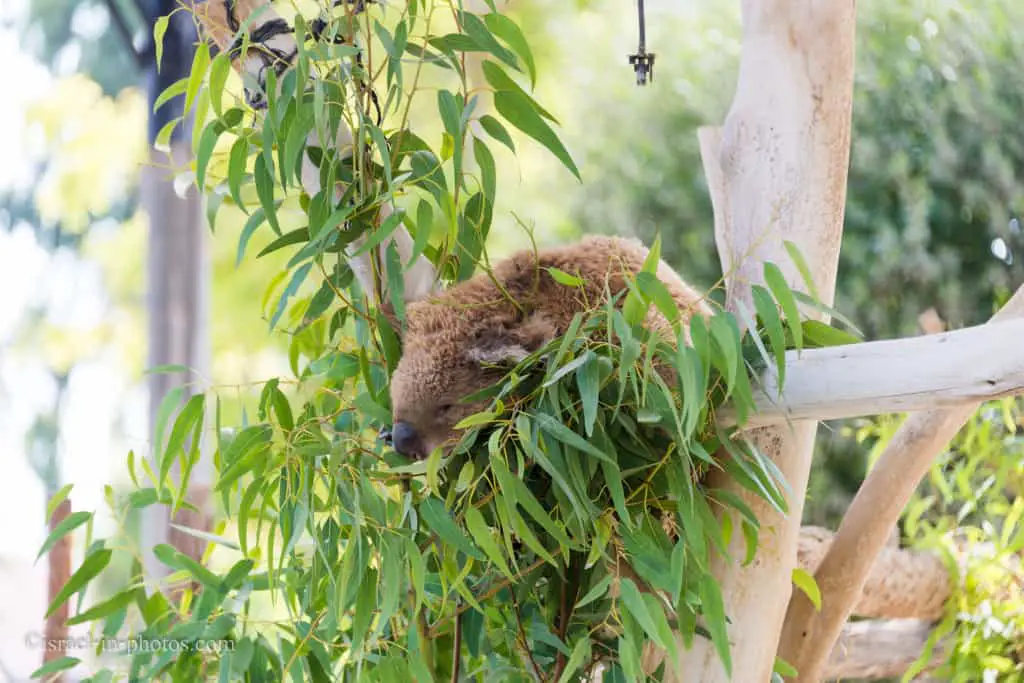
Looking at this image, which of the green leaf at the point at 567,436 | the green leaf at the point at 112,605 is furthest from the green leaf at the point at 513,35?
the green leaf at the point at 112,605

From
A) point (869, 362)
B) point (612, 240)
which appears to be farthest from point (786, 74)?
point (869, 362)

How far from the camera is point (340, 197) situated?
1.08 metres

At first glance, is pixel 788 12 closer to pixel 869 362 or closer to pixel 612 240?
pixel 612 240

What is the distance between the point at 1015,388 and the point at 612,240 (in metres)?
0.51

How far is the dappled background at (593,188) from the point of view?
3119mm

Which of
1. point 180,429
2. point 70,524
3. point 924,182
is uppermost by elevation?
point 924,182

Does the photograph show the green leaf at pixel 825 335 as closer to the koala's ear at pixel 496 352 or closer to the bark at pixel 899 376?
the bark at pixel 899 376

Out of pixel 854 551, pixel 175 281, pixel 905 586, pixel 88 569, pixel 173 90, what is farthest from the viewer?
pixel 175 281

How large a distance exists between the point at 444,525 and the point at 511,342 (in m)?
0.20

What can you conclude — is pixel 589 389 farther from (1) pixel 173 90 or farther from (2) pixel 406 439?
(1) pixel 173 90

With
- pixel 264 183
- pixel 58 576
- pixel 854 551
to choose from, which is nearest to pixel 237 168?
pixel 264 183

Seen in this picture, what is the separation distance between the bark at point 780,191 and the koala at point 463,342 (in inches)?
5.5

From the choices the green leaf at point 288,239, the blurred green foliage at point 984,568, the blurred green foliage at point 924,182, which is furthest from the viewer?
the blurred green foliage at point 924,182

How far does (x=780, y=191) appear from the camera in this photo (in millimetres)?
1122
